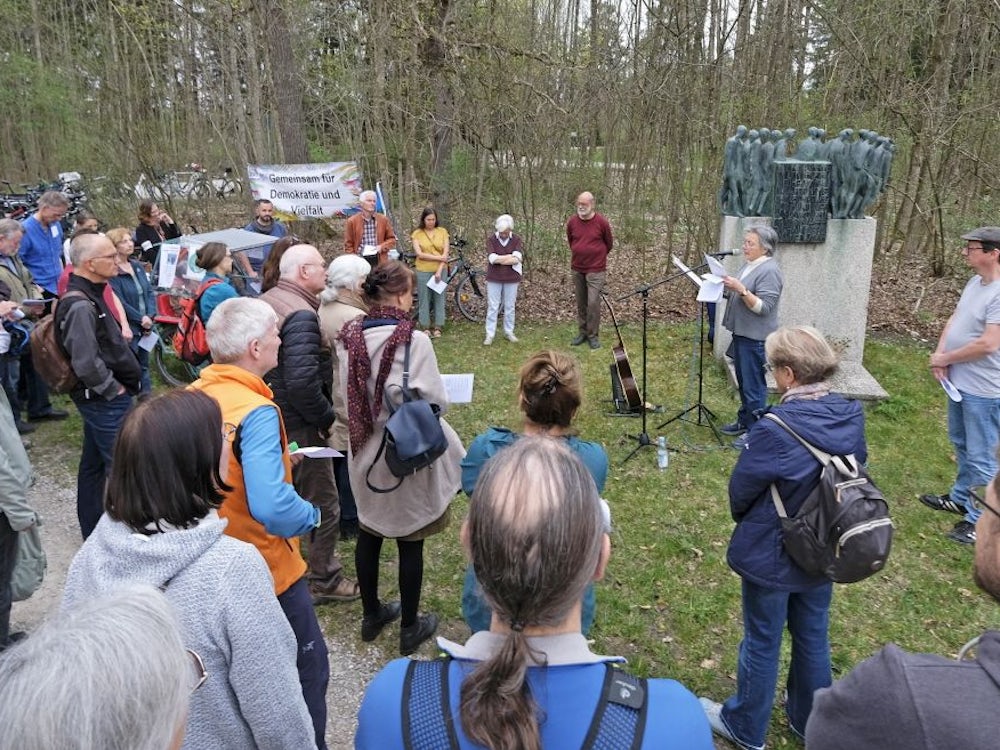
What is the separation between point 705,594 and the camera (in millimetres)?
3984

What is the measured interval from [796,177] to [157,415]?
669 cm

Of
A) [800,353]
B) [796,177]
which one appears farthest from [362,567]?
[796,177]

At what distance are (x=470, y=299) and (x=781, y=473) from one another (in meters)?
8.00

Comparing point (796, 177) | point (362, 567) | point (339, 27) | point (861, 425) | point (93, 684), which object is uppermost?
point (339, 27)

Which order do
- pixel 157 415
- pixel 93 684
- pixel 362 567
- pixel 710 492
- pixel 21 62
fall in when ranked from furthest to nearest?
1. pixel 21 62
2. pixel 710 492
3. pixel 362 567
4. pixel 157 415
5. pixel 93 684

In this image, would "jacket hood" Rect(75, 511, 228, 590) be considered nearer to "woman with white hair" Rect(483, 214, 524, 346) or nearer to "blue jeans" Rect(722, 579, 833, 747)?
"blue jeans" Rect(722, 579, 833, 747)

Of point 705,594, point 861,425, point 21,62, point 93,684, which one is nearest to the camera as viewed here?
point 93,684

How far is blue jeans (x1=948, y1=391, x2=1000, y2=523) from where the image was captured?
4375 mm

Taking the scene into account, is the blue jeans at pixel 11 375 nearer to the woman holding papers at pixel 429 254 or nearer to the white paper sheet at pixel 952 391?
the woman holding papers at pixel 429 254

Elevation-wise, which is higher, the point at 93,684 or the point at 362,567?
the point at 93,684

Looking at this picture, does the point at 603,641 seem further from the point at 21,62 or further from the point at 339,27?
the point at 21,62

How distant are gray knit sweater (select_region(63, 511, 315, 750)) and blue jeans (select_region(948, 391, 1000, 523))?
437cm

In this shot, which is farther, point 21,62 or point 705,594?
point 21,62

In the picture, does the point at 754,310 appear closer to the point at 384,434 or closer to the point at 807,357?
the point at 807,357
